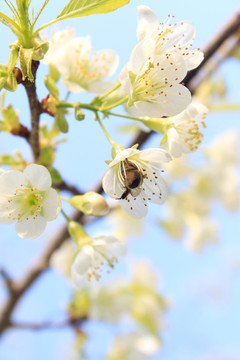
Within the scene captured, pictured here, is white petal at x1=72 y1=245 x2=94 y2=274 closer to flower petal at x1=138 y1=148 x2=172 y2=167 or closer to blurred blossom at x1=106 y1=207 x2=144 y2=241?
flower petal at x1=138 y1=148 x2=172 y2=167

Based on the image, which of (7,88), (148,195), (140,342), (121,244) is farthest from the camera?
(140,342)

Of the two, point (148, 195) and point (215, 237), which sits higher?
point (148, 195)

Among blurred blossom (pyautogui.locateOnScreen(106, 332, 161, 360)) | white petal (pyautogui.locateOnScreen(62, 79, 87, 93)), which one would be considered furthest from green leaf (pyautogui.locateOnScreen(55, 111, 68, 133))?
blurred blossom (pyautogui.locateOnScreen(106, 332, 161, 360))

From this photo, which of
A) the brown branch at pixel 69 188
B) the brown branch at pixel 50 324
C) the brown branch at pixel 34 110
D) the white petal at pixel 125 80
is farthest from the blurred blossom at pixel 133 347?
the white petal at pixel 125 80

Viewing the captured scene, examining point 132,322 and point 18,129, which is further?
point 132,322

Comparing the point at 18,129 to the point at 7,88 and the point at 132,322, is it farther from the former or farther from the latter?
the point at 132,322

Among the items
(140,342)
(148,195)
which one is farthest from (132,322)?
(148,195)

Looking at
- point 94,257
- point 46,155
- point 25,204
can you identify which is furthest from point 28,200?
point 94,257

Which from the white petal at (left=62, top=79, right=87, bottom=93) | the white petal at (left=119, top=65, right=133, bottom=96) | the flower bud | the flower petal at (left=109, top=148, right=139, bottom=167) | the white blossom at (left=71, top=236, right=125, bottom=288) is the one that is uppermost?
the white petal at (left=119, top=65, right=133, bottom=96)
